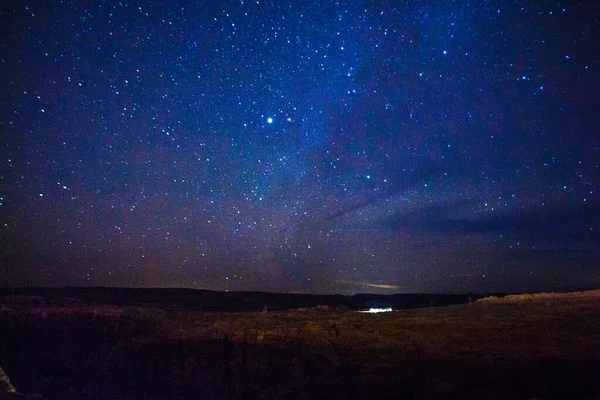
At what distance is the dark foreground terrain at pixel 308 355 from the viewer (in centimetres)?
1051

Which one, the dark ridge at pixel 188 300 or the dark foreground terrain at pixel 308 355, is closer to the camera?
the dark foreground terrain at pixel 308 355

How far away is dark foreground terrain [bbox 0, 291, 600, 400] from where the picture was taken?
414 inches

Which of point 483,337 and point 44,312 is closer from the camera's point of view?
point 483,337

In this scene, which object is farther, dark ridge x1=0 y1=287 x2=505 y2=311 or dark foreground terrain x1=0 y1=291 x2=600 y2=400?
dark ridge x1=0 y1=287 x2=505 y2=311

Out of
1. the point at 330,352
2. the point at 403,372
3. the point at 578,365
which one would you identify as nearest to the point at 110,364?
the point at 330,352

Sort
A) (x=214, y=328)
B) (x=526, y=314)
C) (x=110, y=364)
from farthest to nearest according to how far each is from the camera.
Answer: (x=526, y=314) → (x=214, y=328) → (x=110, y=364)

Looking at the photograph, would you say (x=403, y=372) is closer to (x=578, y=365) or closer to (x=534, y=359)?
(x=534, y=359)

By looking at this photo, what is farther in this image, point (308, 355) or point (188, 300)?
point (188, 300)

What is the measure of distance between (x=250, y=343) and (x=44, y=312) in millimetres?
13891

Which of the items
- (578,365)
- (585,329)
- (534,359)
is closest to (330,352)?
(534,359)

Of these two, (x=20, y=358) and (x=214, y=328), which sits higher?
(x=214, y=328)

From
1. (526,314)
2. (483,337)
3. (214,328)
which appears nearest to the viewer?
(483,337)

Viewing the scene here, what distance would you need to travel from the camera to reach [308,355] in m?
13.4

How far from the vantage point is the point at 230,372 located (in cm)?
1308
